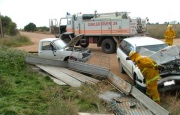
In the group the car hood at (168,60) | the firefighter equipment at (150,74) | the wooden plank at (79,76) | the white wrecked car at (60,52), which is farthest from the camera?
the white wrecked car at (60,52)

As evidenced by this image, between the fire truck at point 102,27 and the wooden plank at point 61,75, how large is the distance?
7771 millimetres

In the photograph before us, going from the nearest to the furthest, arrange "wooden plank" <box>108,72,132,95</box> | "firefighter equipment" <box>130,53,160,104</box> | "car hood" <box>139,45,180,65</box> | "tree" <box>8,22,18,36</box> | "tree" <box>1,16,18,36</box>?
1. "firefighter equipment" <box>130,53,160,104</box>
2. "car hood" <box>139,45,180,65</box>
3. "wooden plank" <box>108,72,132,95</box>
4. "tree" <box>8,22,18,36</box>
5. "tree" <box>1,16,18,36</box>

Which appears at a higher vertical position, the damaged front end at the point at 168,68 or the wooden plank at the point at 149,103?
the damaged front end at the point at 168,68

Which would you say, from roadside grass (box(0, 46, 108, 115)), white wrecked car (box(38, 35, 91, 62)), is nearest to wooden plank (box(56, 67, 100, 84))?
roadside grass (box(0, 46, 108, 115))

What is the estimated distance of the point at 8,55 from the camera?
1338 centimetres

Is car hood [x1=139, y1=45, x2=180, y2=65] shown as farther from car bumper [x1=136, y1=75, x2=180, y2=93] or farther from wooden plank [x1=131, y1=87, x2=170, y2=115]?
wooden plank [x1=131, y1=87, x2=170, y2=115]

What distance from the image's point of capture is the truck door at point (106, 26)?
19609 mm

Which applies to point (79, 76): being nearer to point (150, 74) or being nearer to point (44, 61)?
point (44, 61)

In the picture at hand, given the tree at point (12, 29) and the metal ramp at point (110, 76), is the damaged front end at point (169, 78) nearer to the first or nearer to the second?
the metal ramp at point (110, 76)

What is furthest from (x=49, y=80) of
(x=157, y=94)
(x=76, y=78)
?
(x=157, y=94)

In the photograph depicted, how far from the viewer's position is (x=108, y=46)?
2061 cm

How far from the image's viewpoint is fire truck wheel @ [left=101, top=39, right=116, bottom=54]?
20.1 metres

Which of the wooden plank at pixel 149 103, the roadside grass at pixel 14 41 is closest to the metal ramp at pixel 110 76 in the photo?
the wooden plank at pixel 149 103

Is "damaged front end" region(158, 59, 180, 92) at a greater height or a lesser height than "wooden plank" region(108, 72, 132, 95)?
greater
